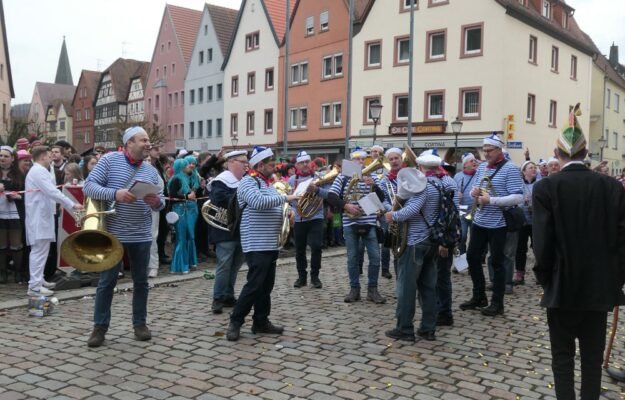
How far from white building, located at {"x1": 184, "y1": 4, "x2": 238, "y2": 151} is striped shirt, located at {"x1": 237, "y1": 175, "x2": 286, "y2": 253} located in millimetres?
46641

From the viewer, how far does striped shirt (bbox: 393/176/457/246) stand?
6.52 m

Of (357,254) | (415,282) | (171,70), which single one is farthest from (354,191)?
(171,70)

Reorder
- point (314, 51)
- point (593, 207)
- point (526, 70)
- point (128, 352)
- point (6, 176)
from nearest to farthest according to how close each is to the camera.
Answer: point (593, 207)
point (128, 352)
point (6, 176)
point (526, 70)
point (314, 51)

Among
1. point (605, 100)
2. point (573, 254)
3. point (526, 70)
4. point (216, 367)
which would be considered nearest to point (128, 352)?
point (216, 367)

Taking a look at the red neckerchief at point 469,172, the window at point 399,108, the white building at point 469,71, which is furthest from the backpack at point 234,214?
the window at point 399,108

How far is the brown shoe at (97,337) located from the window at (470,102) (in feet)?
95.9

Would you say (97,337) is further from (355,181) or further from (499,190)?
(499,190)

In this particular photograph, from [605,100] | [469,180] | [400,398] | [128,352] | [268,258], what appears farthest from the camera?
[605,100]

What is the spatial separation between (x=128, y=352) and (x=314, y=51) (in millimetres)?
38381

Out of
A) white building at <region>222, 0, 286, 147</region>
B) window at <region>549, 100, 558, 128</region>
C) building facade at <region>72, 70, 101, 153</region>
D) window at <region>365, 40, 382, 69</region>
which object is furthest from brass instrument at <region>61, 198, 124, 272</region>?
building facade at <region>72, 70, 101, 153</region>

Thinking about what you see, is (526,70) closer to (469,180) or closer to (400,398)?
(469,180)

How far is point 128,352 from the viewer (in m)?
5.99

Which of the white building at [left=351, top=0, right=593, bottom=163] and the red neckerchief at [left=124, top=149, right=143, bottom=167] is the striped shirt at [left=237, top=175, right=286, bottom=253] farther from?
the white building at [left=351, top=0, right=593, bottom=163]

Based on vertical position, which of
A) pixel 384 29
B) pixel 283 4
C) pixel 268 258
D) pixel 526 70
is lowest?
pixel 268 258
